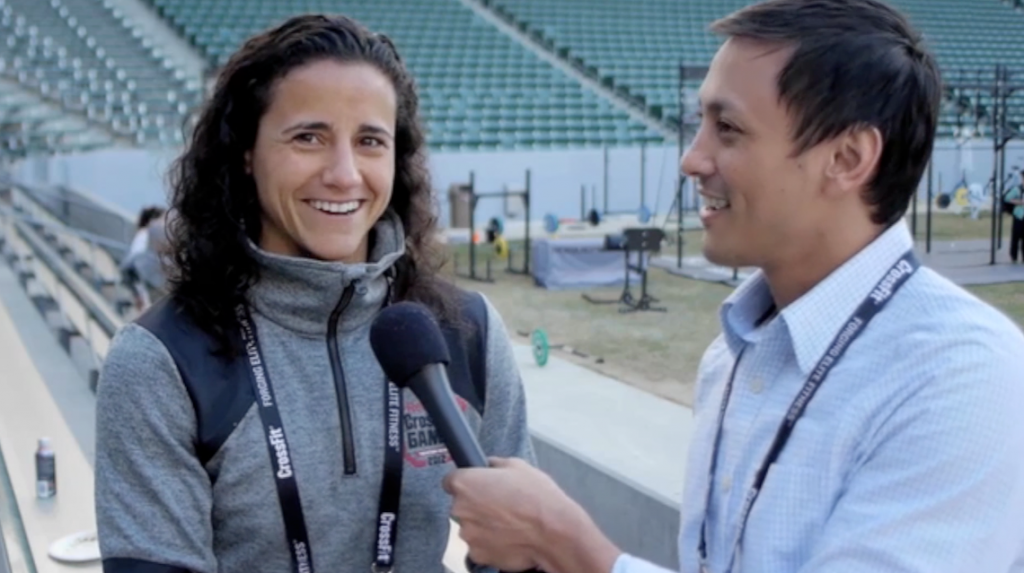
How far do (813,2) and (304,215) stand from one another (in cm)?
67

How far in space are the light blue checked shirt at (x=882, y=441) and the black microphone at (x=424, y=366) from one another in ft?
0.64

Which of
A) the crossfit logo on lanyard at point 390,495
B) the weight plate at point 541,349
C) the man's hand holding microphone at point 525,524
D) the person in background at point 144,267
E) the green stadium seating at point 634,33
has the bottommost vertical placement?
the weight plate at point 541,349

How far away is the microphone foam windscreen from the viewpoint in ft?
4.13

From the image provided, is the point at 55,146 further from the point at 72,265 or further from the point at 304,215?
the point at 304,215

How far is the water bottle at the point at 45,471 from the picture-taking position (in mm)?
3492

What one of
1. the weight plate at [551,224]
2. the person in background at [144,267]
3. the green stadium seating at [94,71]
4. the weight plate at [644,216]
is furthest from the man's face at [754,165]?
the green stadium seating at [94,71]

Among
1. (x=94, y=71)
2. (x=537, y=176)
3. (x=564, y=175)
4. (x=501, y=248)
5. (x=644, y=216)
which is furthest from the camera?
(x=94, y=71)

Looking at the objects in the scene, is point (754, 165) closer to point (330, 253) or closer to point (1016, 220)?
point (330, 253)

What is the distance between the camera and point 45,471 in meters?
3.51

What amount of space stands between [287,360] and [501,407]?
0.98 feet

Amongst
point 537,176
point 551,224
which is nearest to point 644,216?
point 551,224

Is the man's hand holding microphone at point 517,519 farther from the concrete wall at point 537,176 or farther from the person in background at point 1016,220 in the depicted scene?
the concrete wall at point 537,176

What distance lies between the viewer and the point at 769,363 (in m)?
1.24

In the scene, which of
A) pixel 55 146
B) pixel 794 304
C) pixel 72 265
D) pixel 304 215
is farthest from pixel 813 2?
pixel 55 146
